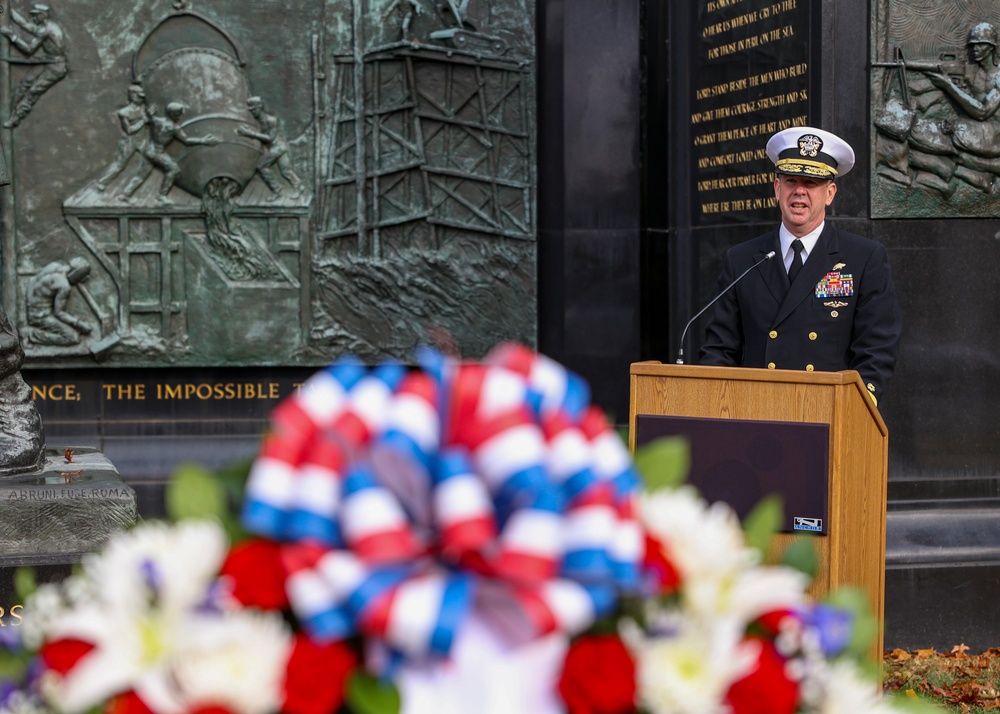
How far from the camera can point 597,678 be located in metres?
1.11

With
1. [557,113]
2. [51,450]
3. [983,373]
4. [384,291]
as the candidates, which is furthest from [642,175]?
[51,450]

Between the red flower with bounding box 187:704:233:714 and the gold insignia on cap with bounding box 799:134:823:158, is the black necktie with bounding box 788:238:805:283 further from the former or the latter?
the red flower with bounding box 187:704:233:714

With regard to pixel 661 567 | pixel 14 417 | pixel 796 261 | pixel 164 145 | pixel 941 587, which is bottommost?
pixel 941 587

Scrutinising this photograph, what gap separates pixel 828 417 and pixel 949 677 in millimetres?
2749

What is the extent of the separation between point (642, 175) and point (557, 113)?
0.66m

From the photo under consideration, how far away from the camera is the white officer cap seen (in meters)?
4.64

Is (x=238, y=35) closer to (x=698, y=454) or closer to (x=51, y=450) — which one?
(x=51, y=450)

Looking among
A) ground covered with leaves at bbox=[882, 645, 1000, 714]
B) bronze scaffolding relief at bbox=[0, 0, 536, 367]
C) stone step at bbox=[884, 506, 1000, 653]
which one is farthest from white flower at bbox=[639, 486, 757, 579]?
bronze scaffolding relief at bbox=[0, 0, 536, 367]

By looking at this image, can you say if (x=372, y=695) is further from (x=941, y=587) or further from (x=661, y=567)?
(x=941, y=587)

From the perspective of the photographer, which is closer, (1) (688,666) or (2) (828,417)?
(1) (688,666)

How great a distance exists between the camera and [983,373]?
271 inches

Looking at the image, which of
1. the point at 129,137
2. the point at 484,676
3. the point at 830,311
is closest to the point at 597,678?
the point at 484,676

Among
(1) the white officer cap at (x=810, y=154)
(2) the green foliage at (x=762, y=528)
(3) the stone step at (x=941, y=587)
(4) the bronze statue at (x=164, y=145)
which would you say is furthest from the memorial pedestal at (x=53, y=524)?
(2) the green foliage at (x=762, y=528)

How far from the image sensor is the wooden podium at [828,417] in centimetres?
366
